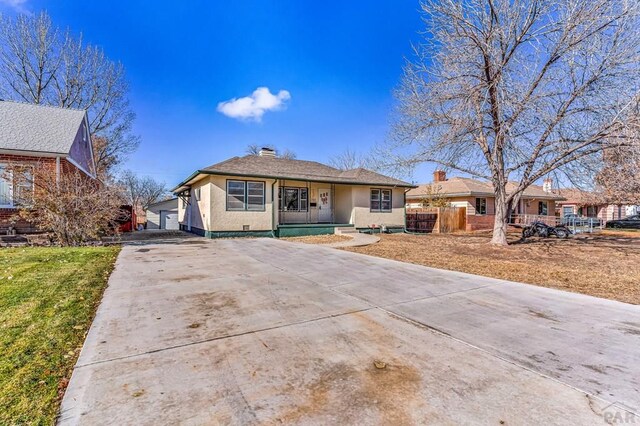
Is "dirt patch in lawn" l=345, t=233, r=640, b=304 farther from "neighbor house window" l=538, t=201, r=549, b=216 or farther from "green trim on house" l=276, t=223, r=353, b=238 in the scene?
"neighbor house window" l=538, t=201, r=549, b=216

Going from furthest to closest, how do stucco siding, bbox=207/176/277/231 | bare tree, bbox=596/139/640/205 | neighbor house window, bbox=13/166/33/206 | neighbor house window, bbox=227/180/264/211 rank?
neighbor house window, bbox=227/180/264/211 → stucco siding, bbox=207/176/277/231 → neighbor house window, bbox=13/166/33/206 → bare tree, bbox=596/139/640/205

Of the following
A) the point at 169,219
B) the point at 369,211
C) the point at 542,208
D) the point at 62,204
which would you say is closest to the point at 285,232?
the point at 369,211

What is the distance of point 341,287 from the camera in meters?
5.47

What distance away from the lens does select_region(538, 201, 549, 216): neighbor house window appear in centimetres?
2861

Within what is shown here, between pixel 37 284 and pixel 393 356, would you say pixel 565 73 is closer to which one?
pixel 393 356

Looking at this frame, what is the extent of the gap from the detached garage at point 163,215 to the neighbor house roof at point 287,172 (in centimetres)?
890

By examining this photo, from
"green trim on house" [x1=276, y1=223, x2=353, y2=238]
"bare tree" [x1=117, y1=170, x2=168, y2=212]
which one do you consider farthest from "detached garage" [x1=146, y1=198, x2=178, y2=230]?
"bare tree" [x1=117, y1=170, x2=168, y2=212]

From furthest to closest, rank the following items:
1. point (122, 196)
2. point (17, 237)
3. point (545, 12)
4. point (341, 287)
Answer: point (122, 196), point (17, 237), point (545, 12), point (341, 287)

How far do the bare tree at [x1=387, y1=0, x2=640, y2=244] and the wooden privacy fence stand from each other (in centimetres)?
848

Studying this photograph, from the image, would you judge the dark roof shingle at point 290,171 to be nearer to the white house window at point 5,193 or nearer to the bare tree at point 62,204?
the bare tree at point 62,204

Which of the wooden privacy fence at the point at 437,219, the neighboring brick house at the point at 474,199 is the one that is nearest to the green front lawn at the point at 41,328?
the wooden privacy fence at the point at 437,219

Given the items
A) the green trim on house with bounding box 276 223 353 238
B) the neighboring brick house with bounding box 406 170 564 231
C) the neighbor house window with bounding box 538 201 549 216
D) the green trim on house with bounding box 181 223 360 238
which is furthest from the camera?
the neighbor house window with bounding box 538 201 549 216

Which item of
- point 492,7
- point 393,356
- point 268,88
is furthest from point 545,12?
point 268,88

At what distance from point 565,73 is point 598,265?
6.16 meters
